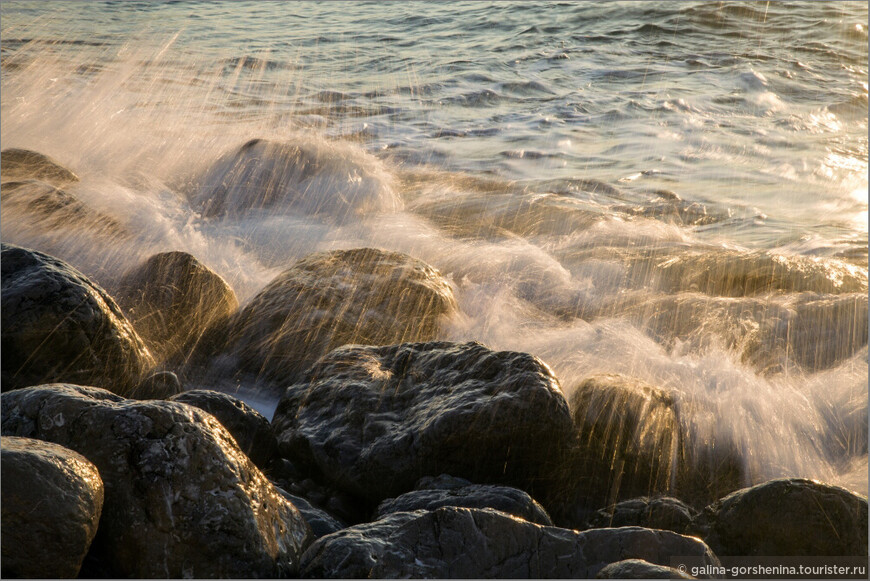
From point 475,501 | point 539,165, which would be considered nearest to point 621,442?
point 475,501

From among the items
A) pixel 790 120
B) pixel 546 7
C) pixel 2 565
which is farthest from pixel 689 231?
pixel 546 7

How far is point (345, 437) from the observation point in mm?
3229

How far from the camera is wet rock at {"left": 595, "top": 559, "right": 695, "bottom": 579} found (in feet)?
7.00

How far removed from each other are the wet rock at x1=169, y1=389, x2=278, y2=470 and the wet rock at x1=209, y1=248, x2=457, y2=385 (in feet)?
2.54

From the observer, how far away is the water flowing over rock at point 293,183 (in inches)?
274

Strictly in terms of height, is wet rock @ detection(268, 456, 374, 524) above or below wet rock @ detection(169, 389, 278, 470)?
below

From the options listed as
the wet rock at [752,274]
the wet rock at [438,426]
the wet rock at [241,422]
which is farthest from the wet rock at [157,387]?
the wet rock at [752,274]

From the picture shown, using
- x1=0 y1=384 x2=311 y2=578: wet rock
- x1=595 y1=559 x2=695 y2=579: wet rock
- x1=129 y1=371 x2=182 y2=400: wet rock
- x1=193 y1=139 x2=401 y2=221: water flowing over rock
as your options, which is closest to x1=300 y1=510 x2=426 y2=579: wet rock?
x1=0 y1=384 x2=311 y2=578: wet rock

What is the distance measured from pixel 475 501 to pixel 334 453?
2.37ft

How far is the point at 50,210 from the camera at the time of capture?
572 cm

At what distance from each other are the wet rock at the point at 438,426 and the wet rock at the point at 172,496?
663 millimetres

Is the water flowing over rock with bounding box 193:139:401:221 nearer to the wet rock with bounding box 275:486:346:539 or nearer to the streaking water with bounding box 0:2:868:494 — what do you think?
A: the streaking water with bounding box 0:2:868:494

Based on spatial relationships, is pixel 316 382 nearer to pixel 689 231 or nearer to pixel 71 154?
pixel 689 231

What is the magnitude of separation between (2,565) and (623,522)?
2.16 m
